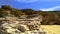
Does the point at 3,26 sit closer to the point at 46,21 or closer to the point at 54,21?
the point at 46,21

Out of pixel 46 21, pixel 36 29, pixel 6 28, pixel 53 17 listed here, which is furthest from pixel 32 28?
pixel 53 17

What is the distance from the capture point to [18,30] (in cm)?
716

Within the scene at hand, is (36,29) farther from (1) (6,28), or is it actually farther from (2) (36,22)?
(1) (6,28)

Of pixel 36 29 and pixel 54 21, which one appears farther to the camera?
pixel 54 21

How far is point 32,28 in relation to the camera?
7.88m

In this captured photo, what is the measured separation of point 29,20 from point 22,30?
1.08m

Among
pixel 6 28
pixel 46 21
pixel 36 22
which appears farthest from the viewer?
pixel 46 21

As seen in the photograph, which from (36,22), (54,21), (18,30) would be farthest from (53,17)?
(18,30)

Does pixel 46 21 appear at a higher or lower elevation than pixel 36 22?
lower

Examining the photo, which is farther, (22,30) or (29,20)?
(29,20)

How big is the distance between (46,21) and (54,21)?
1.59m

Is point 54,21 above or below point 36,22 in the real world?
below

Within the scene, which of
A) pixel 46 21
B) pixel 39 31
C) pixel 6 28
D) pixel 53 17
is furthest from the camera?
pixel 53 17

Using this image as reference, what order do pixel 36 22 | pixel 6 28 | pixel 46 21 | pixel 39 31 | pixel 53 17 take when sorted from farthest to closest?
1. pixel 53 17
2. pixel 46 21
3. pixel 36 22
4. pixel 39 31
5. pixel 6 28
